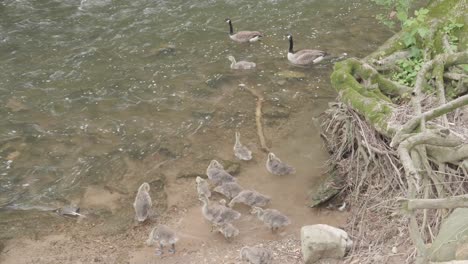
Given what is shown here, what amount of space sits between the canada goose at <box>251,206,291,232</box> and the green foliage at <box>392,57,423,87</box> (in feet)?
10.9

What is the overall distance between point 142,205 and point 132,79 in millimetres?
5213

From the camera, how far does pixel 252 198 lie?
9.06 meters

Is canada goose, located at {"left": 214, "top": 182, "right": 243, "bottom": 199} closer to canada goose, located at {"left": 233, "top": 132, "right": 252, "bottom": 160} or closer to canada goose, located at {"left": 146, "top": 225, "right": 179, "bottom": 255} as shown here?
canada goose, located at {"left": 233, "top": 132, "right": 252, "bottom": 160}

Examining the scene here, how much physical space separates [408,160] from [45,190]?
22.3 feet

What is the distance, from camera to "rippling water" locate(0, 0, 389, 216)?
418 inches

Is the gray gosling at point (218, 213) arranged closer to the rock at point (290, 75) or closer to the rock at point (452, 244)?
the rock at point (452, 244)

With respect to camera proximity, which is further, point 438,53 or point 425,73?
point 438,53

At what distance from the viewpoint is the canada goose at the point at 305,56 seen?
44.4ft

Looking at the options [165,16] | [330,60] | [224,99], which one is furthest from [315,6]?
[224,99]

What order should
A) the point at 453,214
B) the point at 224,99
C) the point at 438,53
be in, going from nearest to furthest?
the point at 453,214, the point at 438,53, the point at 224,99

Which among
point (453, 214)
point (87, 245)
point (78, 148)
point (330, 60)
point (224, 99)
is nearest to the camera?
point (453, 214)

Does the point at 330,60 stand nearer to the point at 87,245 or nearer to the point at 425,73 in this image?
the point at 425,73

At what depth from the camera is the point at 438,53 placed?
381 inches

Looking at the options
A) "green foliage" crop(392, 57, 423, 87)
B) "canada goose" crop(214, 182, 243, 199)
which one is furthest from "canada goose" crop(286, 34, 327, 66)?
"canada goose" crop(214, 182, 243, 199)
